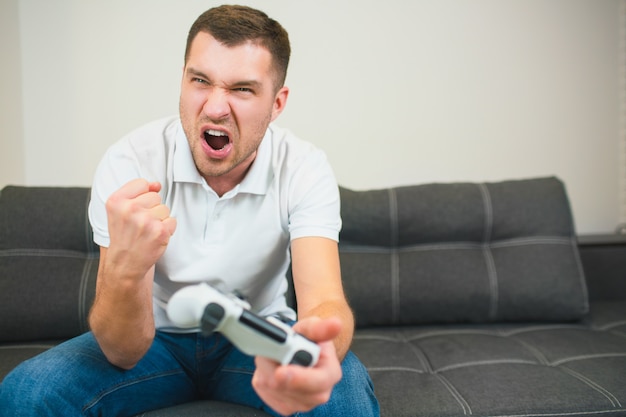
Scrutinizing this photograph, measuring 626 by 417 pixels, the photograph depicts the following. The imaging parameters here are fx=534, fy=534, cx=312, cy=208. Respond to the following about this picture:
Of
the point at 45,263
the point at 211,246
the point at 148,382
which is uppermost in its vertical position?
the point at 211,246

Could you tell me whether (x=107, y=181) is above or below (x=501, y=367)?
above

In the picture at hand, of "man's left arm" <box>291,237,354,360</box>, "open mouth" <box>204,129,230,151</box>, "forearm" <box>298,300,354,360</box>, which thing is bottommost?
"forearm" <box>298,300,354,360</box>

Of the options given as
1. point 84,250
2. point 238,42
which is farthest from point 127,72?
point 238,42

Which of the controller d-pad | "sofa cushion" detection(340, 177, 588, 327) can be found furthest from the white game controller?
"sofa cushion" detection(340, 177, 588, 327)

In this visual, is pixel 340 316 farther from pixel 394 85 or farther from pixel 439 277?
pixel 394 85

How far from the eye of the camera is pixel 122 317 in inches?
38.4

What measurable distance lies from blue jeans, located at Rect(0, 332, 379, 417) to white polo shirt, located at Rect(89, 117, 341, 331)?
4.0 inches

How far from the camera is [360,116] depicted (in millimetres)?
2160

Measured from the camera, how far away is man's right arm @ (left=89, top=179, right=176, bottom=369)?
84 cm

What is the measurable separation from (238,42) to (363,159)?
1111 mm

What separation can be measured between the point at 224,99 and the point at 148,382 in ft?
2.01

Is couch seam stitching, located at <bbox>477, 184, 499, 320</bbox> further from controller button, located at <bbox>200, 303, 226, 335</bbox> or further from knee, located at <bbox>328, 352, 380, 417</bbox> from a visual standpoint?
controller button, located at <bbox>200, 303, 226, 335</bbox>

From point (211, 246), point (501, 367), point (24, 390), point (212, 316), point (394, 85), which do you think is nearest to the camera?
point (212, 316)

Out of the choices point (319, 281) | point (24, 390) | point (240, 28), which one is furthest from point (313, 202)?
point (24, 390)
